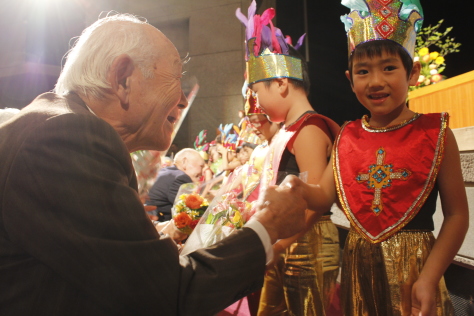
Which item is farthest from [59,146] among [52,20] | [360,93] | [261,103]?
[52,20]

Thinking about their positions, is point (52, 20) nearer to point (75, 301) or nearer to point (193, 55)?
point (193, 55)

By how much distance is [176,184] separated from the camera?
378 cm

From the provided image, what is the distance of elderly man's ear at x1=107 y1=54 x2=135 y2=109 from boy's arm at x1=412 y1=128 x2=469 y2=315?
106 centimetres

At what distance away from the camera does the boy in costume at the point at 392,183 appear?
3.70ft

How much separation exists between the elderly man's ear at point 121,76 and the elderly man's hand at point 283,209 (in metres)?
0.54

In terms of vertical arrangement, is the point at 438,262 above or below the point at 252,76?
below

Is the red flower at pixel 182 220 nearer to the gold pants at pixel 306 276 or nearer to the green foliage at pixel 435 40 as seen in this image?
the gold pants at pixel 306 276

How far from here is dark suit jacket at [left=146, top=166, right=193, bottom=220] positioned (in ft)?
12.7

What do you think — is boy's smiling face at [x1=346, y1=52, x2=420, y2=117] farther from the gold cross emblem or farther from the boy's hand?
the boy's hand

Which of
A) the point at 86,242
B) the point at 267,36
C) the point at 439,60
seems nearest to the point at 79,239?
the point at 86,242

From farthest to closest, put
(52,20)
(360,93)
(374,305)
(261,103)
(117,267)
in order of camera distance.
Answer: (52,20) < (261,103) < (360,93) < (374,305) < (117,267)

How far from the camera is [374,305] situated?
121cm

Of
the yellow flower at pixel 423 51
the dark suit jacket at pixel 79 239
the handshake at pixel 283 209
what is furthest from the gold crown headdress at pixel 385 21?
the yellow flower at pixel 423 51

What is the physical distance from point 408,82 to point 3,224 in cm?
138
